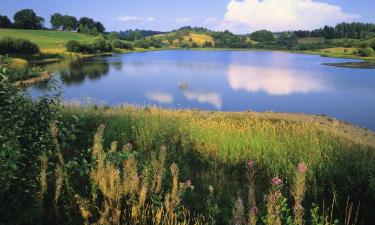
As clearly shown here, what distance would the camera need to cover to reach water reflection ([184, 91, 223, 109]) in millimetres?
36875

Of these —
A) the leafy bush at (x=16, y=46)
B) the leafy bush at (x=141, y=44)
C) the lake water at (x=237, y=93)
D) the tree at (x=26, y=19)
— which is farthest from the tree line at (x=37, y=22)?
the lake water at (x=237, y=93)

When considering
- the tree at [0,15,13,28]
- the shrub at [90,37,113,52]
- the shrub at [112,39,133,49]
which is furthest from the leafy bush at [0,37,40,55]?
the shrub at [112,39,133,49]

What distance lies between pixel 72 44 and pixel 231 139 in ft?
340

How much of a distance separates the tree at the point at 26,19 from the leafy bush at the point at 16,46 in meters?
77.7

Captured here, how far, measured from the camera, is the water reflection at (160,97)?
3665 centimetres

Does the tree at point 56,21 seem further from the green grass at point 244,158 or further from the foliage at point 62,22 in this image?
the green grass at point 244,158

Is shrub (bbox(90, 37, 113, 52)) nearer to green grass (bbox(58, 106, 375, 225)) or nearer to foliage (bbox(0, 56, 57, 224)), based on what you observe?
green grass (bbox(58, 106, 375, 225))

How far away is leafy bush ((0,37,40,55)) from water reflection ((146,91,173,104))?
42.0 meters

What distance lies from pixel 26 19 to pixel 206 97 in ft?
435

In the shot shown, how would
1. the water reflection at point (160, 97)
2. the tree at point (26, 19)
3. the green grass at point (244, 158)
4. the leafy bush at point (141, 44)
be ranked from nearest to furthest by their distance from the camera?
the green grass at point (244, 158)
the water reflection at point (160, 97)
the tree at point (26, 19)
the leafy bush at point (141, 44)

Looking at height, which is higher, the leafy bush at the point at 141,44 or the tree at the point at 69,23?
the tree at the point at 69,23

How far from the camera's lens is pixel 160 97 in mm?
39531

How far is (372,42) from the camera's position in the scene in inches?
5468

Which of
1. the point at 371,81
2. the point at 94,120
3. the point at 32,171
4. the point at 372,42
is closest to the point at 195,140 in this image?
the point at 94,120
